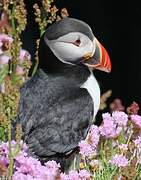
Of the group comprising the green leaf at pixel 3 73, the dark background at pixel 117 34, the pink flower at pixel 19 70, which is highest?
the green leaf at pixel 3 73

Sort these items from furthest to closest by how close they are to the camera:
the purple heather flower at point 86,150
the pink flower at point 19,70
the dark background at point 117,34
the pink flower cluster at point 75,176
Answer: the dark background at point 117,34 → the pink flower at point 19,70 → the purple heather flower at point 86,150 → the pink flower cluster at point 75,176

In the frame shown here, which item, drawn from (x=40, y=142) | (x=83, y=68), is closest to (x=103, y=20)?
(x=83, y=68)

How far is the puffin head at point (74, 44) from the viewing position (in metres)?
4.39

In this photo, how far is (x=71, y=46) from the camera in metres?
4.50

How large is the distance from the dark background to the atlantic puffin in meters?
3.00

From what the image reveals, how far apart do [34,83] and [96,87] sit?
0.35 m

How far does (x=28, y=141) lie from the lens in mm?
4098

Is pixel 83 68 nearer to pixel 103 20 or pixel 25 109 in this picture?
pixel 25 109

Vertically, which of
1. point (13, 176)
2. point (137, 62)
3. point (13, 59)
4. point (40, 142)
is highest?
point (13, 176)

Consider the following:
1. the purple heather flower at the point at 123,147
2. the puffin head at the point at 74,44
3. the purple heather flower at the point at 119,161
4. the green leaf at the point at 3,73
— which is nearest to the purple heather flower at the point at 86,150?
the purple heather flower at the point at 123,147

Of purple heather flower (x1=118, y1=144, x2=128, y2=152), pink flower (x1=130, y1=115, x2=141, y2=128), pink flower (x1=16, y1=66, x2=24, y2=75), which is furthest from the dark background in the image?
purple heather flower (x1=118, y1=144, x2=128, y2=152)

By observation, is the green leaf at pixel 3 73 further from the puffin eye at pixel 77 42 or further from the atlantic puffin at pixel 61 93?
the puffin eye at pixel 77 42

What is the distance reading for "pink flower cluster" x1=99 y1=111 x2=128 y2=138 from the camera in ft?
12.4

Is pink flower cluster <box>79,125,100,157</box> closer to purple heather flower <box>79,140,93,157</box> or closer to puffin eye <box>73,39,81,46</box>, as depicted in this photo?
purple heather flower <box>79,140,93,157</box>
